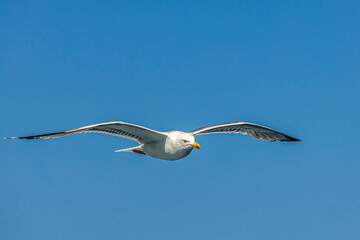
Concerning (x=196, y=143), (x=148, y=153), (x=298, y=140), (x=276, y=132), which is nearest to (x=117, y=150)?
(x=148, y=153)

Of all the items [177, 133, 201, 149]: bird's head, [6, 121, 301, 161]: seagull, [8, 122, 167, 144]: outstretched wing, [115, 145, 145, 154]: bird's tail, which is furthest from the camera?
[115, 145, 145, 154]: bird's tail

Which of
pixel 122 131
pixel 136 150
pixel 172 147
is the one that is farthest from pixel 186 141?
pixel 136 150

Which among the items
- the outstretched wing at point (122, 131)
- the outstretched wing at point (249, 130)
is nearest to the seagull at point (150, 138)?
the outstretched wing at point (122, 131)

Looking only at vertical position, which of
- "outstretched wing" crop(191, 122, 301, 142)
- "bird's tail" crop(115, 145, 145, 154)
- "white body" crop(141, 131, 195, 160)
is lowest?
"white body" crop(141, 131, 195, 160)

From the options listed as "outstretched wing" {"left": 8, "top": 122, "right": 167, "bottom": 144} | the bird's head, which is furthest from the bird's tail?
the bird's head

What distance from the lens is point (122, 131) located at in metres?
17.2

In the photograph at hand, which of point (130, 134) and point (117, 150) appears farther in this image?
point (117, 150)

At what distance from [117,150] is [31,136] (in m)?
4.83

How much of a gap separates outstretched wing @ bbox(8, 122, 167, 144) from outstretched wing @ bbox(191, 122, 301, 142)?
2886 mm

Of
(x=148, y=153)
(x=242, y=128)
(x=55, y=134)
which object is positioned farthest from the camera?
(x=242, y=128)

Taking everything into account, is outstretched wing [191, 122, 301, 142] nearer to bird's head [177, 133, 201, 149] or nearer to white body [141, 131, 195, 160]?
white body [141, 131, 195, 160]

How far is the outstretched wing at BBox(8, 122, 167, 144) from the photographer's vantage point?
1573cm

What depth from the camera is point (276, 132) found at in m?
22.3

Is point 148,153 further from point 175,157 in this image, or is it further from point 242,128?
point 242,128
